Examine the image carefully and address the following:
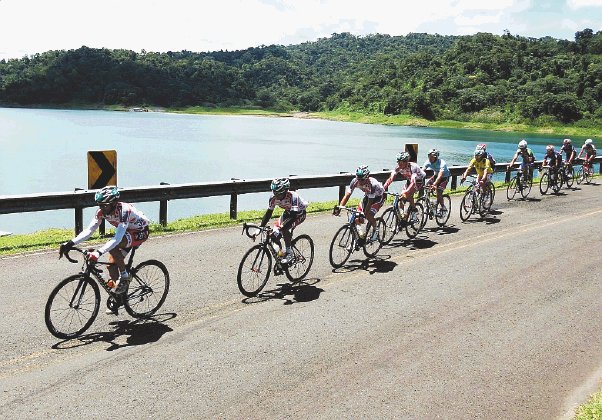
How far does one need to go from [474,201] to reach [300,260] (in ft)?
29.1

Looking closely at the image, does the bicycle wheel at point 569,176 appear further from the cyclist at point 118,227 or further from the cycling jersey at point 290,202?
the cyclist at point 118,227

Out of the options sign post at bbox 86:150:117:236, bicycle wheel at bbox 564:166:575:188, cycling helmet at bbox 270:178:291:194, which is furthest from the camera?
bicycle wheel at bbox 564:166:575:188

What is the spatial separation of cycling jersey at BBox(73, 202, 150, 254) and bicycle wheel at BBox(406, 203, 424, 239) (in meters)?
7.82

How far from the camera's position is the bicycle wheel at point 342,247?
1173 cm

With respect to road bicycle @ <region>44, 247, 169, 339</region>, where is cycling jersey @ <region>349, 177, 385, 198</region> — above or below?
above

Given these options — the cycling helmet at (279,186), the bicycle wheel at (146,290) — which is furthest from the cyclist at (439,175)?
the bicycle wheel at (146,290)

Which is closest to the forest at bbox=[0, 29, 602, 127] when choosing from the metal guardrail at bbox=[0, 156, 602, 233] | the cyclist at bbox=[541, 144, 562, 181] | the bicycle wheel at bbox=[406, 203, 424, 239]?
the cyclist at bbox=[541, 144, 562, 181]

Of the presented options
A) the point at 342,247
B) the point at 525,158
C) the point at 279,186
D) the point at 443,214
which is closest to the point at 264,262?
the point at 279,186

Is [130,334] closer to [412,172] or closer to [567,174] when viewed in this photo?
[412,172]

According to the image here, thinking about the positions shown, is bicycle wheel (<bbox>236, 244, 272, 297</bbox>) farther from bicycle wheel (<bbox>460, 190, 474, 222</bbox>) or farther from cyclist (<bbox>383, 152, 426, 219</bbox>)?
bicycle wheel (<bbox>460, 190, 474, 222</bbox>)

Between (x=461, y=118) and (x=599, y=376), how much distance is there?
460ft

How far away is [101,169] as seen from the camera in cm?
1430

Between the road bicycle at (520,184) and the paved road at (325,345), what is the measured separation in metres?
10.1

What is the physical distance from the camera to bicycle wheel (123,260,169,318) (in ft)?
27.9
